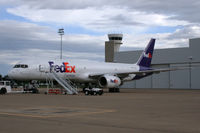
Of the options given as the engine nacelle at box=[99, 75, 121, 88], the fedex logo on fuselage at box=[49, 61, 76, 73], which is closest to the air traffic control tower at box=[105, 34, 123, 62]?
the engine nacelle at box=[99, 75, 121, 88]

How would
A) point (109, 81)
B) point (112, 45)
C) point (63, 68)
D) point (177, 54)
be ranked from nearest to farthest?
point (63, 68), point (109, 81), point (177, 54), point (112, 45)

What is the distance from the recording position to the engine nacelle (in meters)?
39.5

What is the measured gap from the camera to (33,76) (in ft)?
123

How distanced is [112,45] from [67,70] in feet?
254

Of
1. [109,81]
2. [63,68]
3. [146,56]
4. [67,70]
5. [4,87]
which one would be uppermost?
[146,56]

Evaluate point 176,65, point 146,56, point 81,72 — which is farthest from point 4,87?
point 176,65

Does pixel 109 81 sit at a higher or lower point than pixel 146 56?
lower

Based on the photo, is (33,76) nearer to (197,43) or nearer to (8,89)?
(8,89)

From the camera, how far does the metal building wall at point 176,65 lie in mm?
57062

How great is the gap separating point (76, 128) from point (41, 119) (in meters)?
2.55

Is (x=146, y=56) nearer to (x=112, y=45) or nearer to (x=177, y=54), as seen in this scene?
(x=177, y=54)

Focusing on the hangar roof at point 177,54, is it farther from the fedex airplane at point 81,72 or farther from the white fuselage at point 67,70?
the white fuselage at point 67,70

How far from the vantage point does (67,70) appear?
39594 mm

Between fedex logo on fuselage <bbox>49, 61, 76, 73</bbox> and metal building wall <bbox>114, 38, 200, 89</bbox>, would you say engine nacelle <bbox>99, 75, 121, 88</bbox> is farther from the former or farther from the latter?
metal building wall <bbox>114, 38, 200, 89</bbox>
